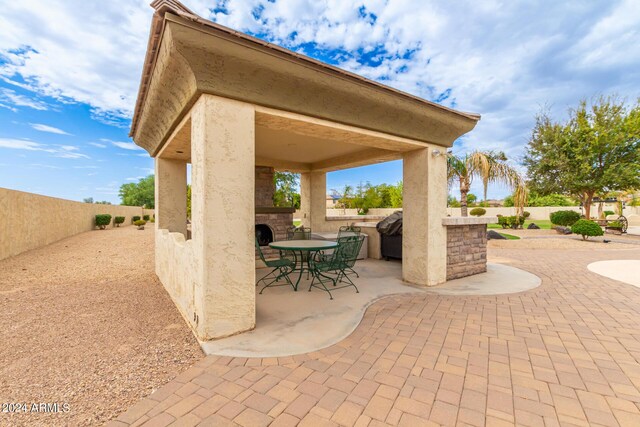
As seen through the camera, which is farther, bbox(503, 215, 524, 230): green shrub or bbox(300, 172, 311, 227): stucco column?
bbox(503, 215, 524, 230): green shrub

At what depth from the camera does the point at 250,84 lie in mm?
3389

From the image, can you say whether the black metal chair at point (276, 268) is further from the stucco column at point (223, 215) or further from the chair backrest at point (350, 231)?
the chair backrest at point (350, 231)

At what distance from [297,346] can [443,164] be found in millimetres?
4752

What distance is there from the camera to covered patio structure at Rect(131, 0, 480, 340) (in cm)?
312

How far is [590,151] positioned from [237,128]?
2245 cm

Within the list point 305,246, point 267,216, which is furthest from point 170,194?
point 305,246

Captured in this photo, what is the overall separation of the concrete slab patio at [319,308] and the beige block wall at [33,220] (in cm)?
936

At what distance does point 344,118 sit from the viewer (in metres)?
4.41

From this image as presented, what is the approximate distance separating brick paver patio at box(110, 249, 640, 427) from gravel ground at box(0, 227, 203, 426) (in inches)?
14.4

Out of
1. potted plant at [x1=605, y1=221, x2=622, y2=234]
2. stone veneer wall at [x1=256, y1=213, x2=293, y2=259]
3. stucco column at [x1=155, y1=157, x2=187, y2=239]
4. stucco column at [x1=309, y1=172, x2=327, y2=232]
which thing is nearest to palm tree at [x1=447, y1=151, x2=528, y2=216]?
stucco column at [x1=309, y1=172, x2=327, y2=232]

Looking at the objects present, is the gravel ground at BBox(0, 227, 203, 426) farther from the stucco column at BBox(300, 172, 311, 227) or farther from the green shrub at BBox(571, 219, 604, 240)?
the green shrub at BBox(571, 219, 604, 240)

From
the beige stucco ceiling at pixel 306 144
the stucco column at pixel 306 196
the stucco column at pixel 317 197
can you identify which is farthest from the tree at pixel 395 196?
the beige stucco ceiling at pixel 306 144

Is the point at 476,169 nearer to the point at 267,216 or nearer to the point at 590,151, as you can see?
the point at 590,151

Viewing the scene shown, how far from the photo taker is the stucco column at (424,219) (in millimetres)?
5562
